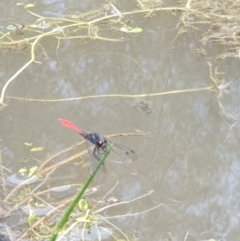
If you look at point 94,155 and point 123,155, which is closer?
point 94,155

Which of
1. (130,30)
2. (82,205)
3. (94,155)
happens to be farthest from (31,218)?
(130,30)

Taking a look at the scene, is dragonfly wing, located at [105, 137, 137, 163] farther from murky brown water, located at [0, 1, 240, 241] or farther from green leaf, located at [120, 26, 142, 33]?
green leaf, located at [120, 26, 142, 33]

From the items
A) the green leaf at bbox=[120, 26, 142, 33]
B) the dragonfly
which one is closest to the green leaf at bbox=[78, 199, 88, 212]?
the dragonfly

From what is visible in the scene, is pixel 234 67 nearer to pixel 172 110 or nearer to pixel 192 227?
pixel 172 110

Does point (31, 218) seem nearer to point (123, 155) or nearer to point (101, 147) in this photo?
point (101, 147)

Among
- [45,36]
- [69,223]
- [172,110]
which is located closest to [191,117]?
[172,110]
